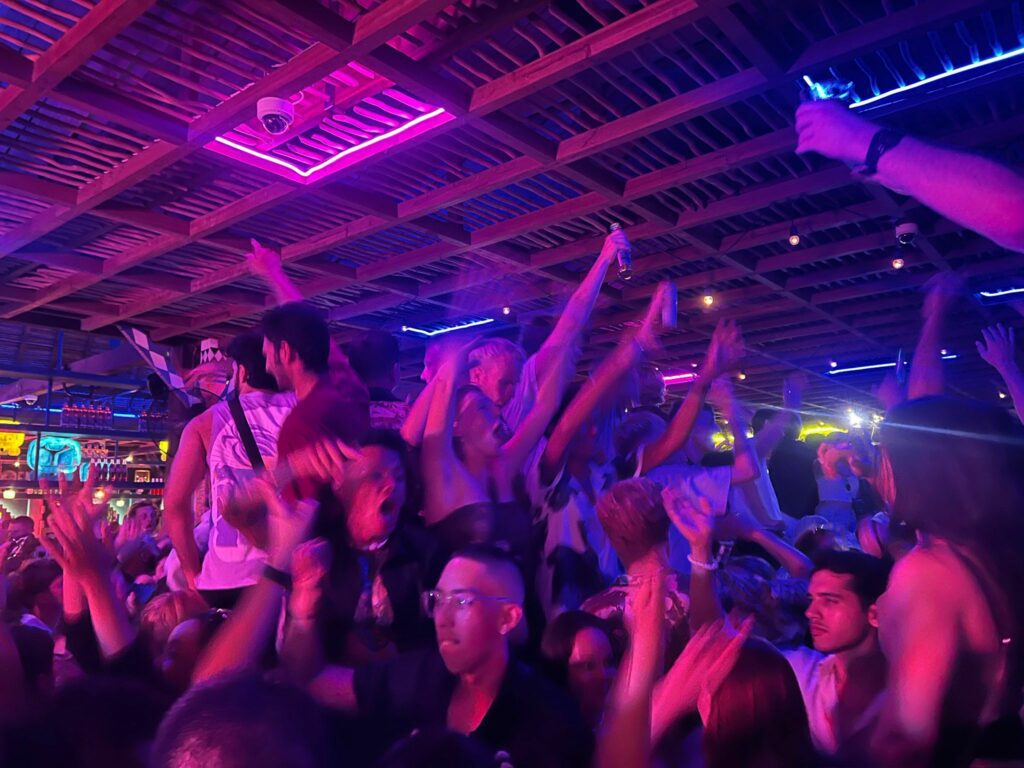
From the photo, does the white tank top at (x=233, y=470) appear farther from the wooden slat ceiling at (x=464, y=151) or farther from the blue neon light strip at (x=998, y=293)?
the blue neon light strip at (x=998, y=293)

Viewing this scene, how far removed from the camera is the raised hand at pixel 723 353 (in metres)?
2.97

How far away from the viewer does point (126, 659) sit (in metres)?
1.90

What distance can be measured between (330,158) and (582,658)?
3.71m

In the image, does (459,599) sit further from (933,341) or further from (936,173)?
(933,341)

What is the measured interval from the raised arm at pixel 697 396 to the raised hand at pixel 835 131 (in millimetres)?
1279

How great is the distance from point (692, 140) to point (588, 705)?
3672 mm

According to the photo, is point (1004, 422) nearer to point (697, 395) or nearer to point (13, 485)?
point (697, 395)

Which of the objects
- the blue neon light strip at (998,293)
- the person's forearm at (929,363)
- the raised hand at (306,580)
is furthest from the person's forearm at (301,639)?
the blue neon light strip at (998,293)

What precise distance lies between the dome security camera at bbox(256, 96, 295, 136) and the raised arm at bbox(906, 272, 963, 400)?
3.11m

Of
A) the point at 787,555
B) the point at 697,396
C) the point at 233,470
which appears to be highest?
the point at 697,396

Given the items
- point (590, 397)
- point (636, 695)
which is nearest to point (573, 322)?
point (590, 397)

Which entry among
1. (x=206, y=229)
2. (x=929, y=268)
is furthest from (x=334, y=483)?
(x=929, y=268)

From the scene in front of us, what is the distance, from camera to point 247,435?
245 cm

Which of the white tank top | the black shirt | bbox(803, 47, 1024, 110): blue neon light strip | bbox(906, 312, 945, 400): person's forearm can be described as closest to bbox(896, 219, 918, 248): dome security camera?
bbox(803, 47, 1024, 110): blue neon light strip
